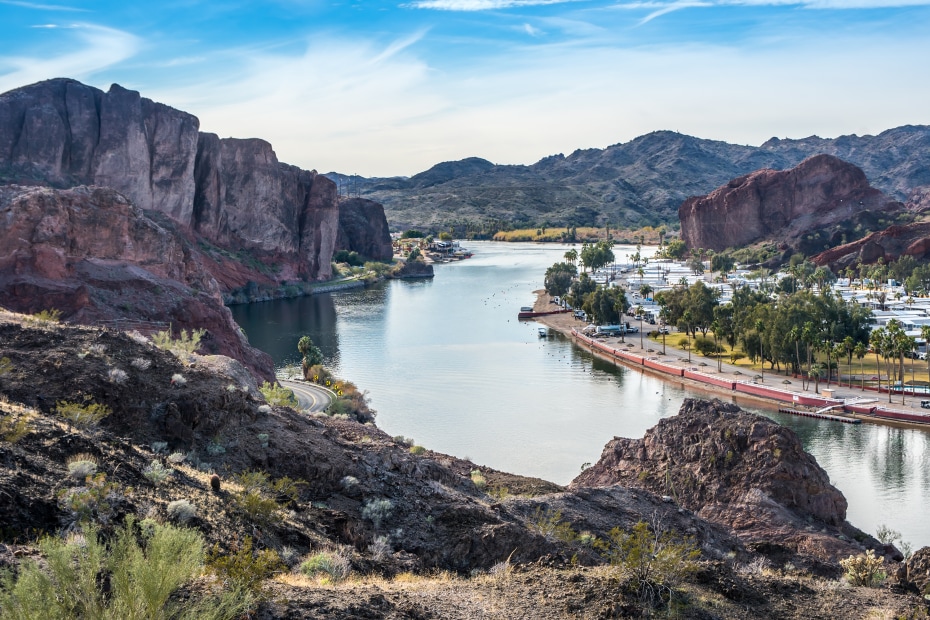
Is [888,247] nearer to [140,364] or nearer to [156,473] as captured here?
[140,364]

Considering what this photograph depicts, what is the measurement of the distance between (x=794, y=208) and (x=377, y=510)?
566ft

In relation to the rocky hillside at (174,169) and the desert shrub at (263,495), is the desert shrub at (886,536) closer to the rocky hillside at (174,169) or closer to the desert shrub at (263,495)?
the desert shrub at (263,495)

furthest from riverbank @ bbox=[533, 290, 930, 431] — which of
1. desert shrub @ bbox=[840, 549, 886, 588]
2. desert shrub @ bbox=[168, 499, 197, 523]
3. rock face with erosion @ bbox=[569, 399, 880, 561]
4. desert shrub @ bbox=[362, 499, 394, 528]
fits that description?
desert shrub @ bbox=[168, 499, 197, 523]

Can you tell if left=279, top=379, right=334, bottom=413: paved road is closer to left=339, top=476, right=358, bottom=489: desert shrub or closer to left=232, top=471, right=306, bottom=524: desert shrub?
left=339, top=476, right=358, bottom=489: desert shrub

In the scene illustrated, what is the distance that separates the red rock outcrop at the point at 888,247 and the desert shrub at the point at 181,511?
133 m

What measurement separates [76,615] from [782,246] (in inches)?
6468

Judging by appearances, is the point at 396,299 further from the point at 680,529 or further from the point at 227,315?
the point at 680,529

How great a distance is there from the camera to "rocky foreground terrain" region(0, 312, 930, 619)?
1123cm

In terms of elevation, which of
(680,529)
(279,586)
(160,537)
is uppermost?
(160,537)

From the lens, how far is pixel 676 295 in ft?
290

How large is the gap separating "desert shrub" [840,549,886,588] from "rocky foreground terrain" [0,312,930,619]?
39 centimetres

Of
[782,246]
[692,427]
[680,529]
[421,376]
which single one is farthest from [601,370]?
[782,246]

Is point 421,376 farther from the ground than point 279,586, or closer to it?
closer to it

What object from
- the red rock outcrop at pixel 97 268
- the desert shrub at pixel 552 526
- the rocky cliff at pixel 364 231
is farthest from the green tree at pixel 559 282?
the desert shrub at pixel 552 526
